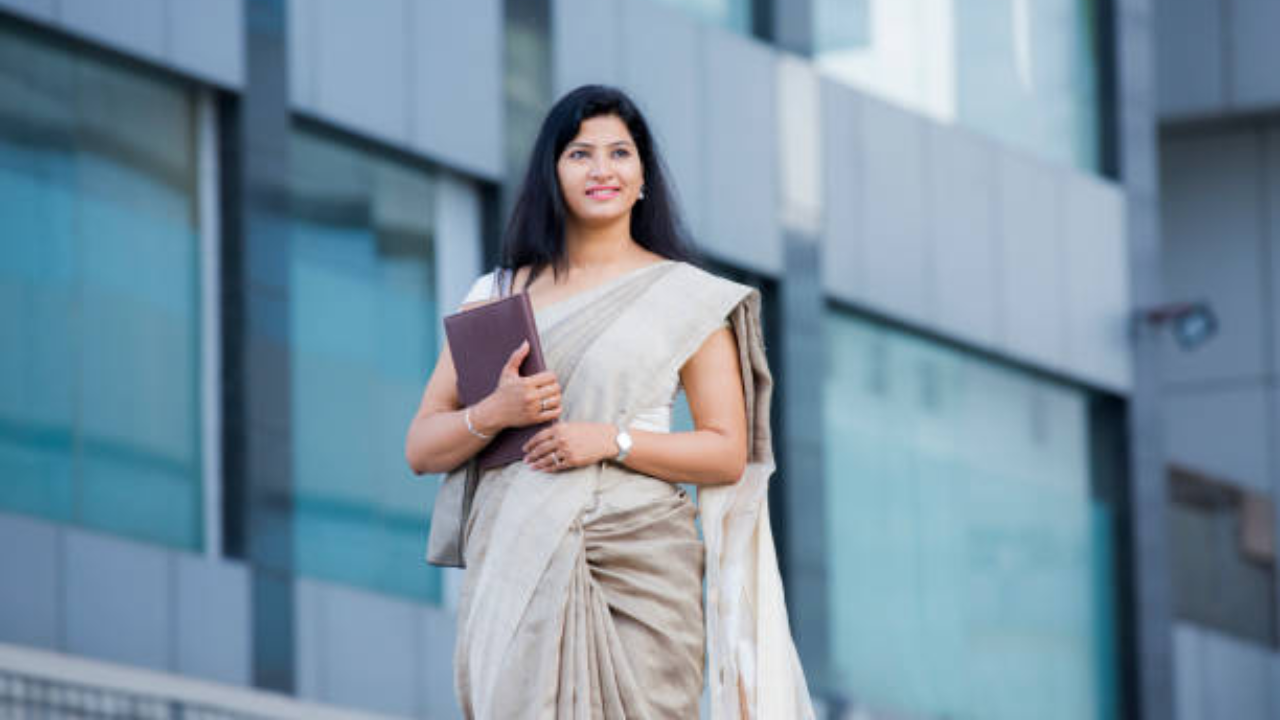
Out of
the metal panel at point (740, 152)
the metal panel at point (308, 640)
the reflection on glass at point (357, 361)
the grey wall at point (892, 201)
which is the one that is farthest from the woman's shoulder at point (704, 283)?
the metal panel at point (740, 152)

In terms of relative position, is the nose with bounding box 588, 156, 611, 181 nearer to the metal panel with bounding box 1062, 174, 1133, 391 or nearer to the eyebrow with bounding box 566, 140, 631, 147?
the eyebrow with bounding box 566, 140, 631, 147

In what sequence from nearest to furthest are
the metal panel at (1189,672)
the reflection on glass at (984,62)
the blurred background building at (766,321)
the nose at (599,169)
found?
the nose at (599,169) < the blurred background building at (766,321) < the reflection on glass at (984,62) < the metal panel at (1189,672)

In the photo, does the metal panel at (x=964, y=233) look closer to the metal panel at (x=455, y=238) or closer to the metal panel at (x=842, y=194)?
the metal panel at (x=842, y=194)

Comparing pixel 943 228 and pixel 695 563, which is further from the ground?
pixel 943 228

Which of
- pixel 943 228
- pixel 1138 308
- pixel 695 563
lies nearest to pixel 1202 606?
pixel 1138 308

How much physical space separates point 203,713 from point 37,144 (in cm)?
260

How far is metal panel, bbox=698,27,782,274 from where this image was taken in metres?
14.8

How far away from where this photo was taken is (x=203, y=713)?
405 inches

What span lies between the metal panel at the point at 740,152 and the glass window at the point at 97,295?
13.7 feet

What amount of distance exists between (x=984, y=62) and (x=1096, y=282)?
1.97 m

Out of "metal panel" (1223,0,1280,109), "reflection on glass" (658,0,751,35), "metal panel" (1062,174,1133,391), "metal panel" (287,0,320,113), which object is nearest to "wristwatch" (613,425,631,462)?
"metal panel" (287,0,320,113)

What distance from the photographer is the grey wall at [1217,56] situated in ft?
76.0

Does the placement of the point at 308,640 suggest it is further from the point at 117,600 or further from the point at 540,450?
the point at 540,450

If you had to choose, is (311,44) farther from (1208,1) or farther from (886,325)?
(1208,1)
